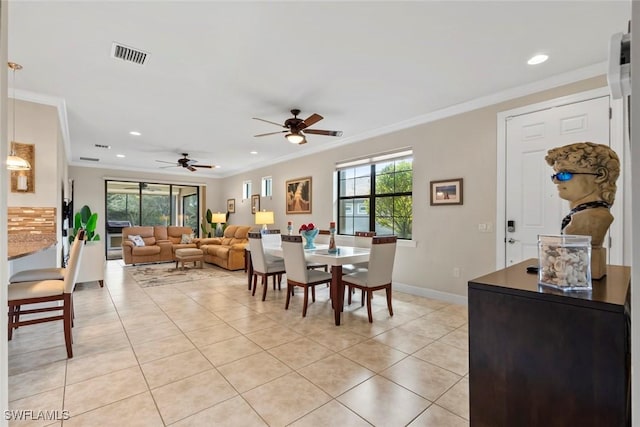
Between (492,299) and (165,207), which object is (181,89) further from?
(165,207)

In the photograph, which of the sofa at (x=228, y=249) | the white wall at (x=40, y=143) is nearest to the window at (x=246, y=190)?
the sofa at (x=228, y=249)

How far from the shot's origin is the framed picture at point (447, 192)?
12.3 feet

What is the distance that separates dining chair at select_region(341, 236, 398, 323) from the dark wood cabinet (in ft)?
6.50

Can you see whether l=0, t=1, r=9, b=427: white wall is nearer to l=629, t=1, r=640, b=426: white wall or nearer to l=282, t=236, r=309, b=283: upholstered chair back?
l=629, t=1, r=640, b=426: white wall

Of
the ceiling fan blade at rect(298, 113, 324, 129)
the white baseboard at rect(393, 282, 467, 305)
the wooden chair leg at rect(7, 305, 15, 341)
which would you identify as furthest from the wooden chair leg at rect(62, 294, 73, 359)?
the white baseboard at rect(393, 282, 467, 305)

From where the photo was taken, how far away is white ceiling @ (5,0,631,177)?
2043mm

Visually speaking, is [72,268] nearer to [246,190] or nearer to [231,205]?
[246,190]

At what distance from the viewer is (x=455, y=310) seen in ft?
11.5

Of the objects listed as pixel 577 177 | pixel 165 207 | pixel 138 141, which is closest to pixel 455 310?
pixel 577 177

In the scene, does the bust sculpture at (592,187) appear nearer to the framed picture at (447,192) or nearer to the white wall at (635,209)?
the white wall at (635,209)

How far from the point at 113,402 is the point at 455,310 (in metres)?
3.37

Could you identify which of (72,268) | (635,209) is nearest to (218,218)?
(72,268)

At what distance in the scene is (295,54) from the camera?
2566 millimetres

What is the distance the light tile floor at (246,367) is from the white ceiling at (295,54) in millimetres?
2564
